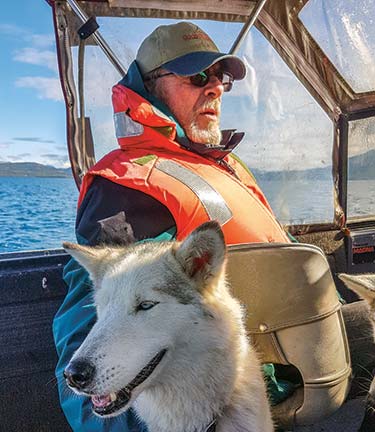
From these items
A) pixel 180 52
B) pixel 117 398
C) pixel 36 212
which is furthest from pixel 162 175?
pixel 36 212

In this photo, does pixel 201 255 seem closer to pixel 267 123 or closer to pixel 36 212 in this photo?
pixel 267 123

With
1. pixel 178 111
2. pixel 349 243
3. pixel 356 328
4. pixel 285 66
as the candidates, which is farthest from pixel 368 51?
pixel 356 328

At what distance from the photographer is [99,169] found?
243 cm

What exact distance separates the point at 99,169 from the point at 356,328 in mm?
1683

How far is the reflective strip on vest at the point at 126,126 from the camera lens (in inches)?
102

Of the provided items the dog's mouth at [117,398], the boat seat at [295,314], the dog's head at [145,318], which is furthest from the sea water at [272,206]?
the dog's mouth at [117,398]

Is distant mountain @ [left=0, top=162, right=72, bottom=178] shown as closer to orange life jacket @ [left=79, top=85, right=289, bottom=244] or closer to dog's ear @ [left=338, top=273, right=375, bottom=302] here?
orange life jacket @ [left=79, top=85, right=289, bottom=244]

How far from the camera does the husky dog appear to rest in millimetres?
1589

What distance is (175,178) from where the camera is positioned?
238 centimetres

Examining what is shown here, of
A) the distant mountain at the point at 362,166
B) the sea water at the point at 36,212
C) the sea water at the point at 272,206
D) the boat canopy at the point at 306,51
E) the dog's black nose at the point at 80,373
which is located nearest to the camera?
the dog's black nose at the point at 80,373

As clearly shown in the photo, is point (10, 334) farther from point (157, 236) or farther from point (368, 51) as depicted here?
point (368, 51)

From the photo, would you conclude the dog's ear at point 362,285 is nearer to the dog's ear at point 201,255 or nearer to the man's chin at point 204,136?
the dog's ear at point 201,255

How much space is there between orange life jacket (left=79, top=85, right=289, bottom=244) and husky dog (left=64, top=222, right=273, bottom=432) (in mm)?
351

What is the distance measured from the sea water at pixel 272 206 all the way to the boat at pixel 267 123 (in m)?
0.01
